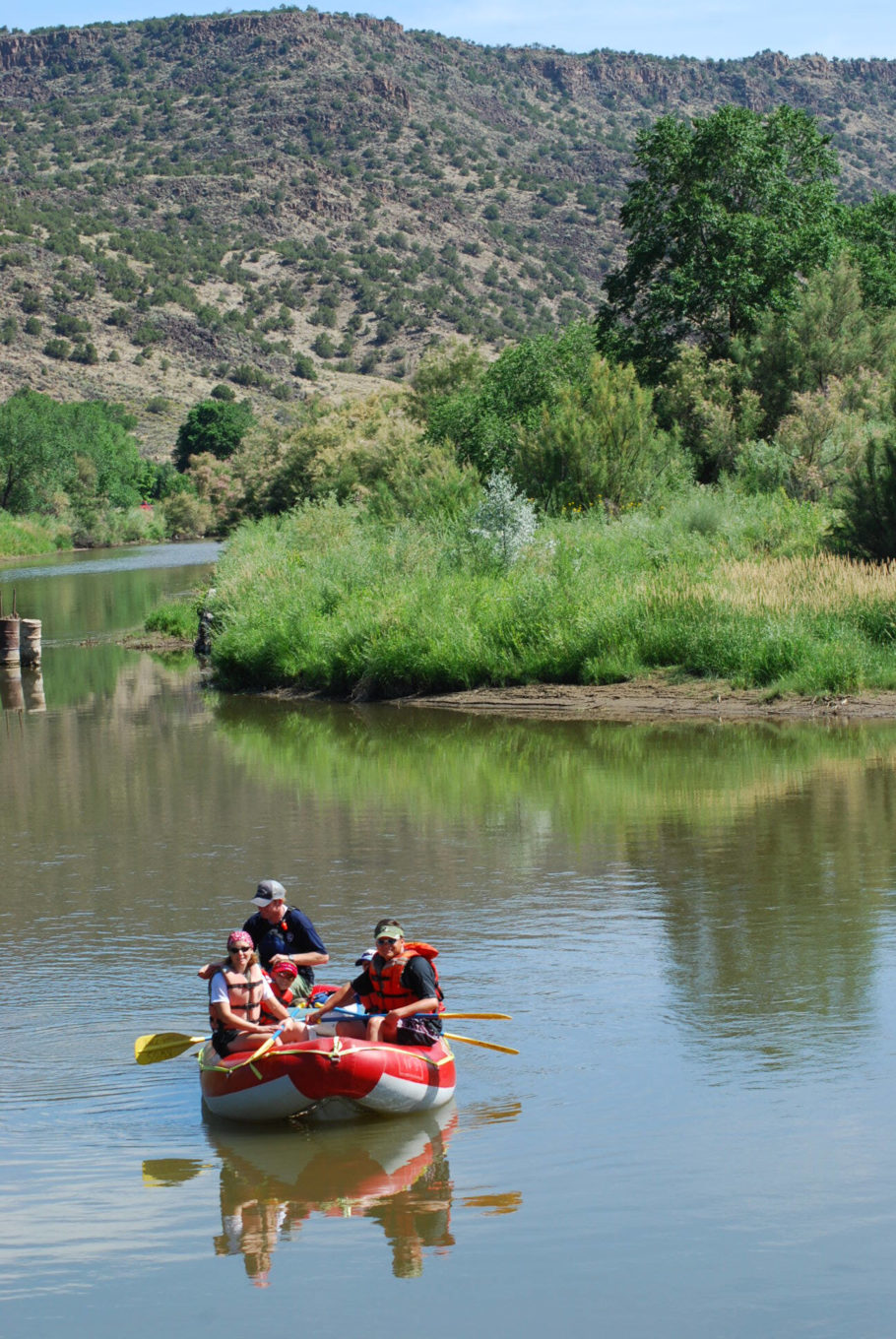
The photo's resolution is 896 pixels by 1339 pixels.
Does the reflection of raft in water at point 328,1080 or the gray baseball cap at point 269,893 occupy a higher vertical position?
the gray baseball cap at point 269,893

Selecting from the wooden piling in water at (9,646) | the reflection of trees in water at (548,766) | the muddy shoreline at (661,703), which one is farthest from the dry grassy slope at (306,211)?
the reflection of trees in water at (548,766)

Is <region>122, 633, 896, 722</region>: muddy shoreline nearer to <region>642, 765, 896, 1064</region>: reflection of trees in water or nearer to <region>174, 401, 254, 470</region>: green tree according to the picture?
<region>642, 765, 896, 1064</region>: reflection of trees in water

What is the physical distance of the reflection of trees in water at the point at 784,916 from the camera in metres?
11.3

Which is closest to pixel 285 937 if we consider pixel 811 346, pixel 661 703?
pixel 661 703

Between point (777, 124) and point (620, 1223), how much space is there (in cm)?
4516

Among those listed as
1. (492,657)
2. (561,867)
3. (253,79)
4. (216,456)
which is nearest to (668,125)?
(492,657)

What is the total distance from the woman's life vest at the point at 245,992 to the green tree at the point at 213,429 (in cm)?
10917

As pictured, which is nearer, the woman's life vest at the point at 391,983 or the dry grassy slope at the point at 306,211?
the woman's life vest at the point at 391,983

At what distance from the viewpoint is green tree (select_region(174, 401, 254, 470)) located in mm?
119188

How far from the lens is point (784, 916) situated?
547 inches

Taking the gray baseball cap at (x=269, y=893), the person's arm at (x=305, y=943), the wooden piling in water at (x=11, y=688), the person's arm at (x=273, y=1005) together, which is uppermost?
the gray baseball cap at (x=269, y=893)

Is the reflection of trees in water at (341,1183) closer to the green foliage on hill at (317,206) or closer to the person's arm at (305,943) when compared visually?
the person's arm at (305,943)

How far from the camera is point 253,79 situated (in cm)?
19312

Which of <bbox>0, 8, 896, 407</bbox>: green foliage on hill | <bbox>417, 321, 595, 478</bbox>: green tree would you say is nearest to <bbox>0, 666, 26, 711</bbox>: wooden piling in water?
<bbox>417, 321, 595, 478</bbox>: green tree
